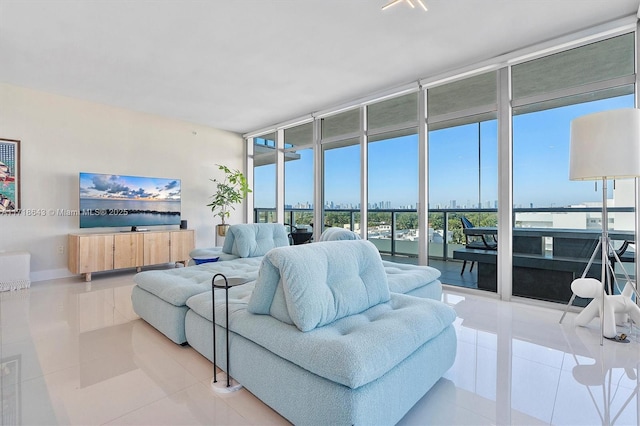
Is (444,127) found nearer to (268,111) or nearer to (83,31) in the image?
(268,111)

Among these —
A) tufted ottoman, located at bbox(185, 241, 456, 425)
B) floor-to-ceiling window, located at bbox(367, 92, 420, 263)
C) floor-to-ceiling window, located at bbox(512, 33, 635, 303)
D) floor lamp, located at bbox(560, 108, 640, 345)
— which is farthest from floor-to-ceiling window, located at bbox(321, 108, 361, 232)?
tufted ottoman, located at bbox(185, 241, 456, 425)

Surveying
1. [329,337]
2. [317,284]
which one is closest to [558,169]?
[317,284]

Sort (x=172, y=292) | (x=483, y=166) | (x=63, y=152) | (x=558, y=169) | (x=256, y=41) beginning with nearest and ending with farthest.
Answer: (x=172, y=292) < (x=256, y=41) < (x=558, y=169) < (x=483, y=166) < (x=63, y=152)

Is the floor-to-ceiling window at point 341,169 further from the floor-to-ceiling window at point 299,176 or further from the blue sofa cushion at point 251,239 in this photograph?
the blue sofa cushion at point 251,239

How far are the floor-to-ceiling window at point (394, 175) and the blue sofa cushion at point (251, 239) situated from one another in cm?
170

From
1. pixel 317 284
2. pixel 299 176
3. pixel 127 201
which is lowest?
pixel 317 284

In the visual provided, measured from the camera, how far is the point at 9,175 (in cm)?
444

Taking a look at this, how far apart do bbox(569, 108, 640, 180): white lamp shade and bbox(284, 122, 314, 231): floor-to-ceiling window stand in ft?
13.7

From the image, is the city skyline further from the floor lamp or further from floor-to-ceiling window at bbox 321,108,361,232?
the floor lamp

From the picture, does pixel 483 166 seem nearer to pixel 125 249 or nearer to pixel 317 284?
pixel 317 284

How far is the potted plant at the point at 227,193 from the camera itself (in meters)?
6.63

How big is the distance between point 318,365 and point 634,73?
4024mm

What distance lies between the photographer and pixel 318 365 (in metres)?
1.37

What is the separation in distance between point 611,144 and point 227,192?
19.4ft
